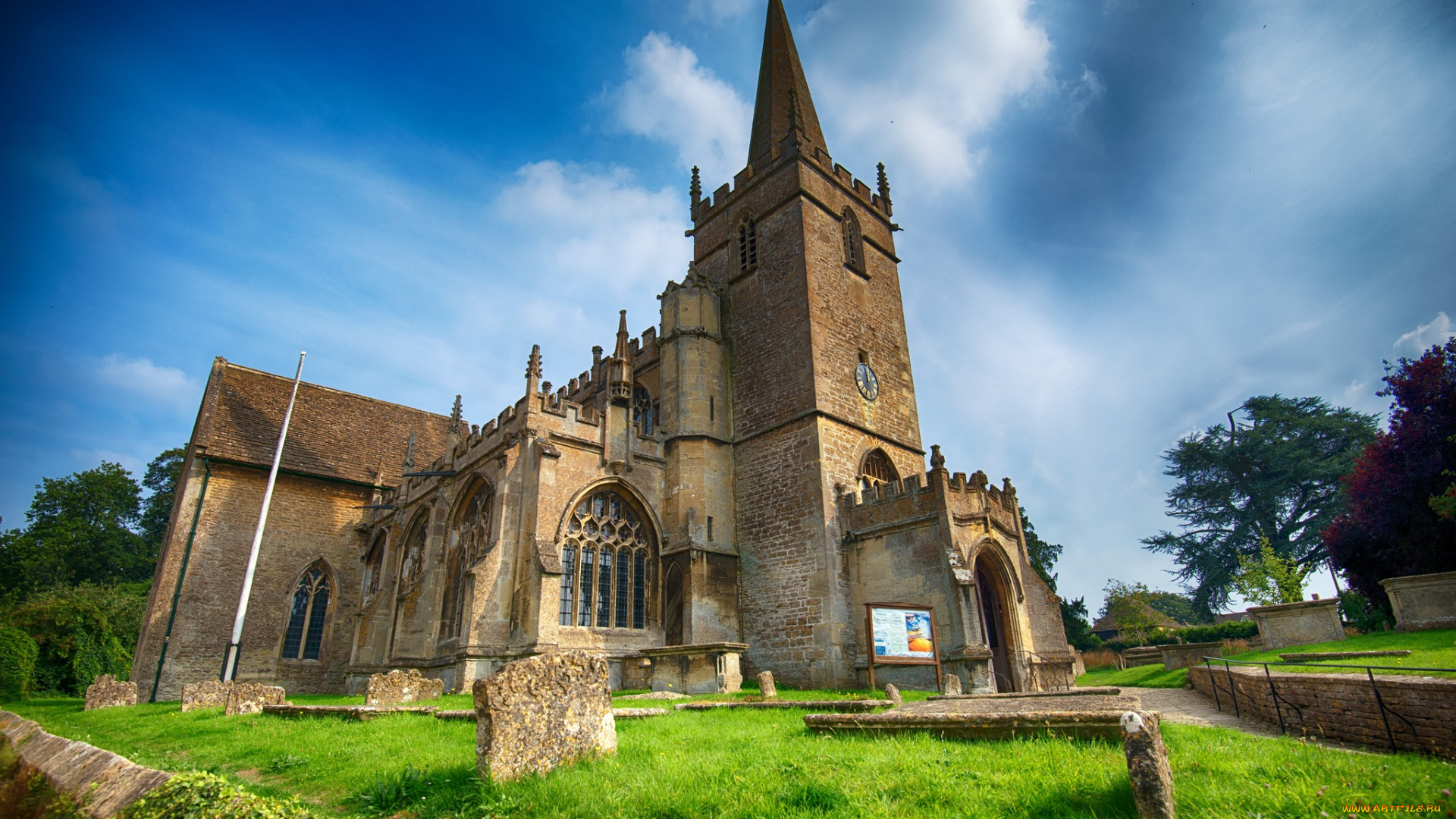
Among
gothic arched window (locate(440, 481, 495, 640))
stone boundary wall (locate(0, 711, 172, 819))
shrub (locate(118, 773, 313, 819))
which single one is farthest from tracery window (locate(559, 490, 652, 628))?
shrub (locate(118, 773, 313, 819))

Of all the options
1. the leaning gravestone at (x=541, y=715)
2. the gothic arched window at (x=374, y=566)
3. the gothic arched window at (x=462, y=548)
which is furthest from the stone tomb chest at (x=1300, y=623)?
the gothic arched window at (x=374, y=566)

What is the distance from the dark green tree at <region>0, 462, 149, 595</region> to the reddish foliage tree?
54350 mm

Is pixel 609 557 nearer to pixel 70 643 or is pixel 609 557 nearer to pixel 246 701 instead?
pixel 246 701

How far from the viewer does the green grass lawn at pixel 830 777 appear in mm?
4355

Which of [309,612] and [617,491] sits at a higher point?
[617,491]

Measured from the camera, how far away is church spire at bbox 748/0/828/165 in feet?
85.3

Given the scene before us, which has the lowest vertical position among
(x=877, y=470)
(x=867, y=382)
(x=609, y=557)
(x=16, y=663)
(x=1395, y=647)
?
(x=1395, y=647)

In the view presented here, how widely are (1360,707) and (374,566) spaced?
27625 millimetres

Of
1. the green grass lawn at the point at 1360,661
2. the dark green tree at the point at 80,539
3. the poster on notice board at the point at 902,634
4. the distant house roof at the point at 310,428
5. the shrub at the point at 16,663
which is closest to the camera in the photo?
the green grass lawn at the point at 1360,661

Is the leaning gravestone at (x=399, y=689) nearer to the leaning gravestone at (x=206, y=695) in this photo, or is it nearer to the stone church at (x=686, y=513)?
the stone church at (x=686, y=513)

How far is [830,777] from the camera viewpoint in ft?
17.2

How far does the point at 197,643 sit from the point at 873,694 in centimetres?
2237

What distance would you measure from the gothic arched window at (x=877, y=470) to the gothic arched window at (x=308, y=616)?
65.4 feet

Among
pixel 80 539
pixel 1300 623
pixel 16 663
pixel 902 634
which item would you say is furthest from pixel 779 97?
pixel 80 539
